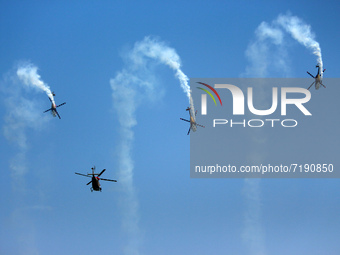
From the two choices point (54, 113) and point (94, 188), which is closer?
point (94, 188)

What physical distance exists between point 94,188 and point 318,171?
3473 centimetres

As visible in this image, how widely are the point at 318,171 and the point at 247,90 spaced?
661 inches

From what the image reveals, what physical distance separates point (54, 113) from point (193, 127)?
2465 centimetres

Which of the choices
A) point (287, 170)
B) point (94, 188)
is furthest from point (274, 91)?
point (94, 188)

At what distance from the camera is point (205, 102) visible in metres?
121

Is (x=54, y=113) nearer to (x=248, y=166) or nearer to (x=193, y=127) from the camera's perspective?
(x=193, y=127)

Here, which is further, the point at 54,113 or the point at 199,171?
the point at 54,113

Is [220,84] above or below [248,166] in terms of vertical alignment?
above

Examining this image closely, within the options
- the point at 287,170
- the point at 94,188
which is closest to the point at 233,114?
the point at 287,170

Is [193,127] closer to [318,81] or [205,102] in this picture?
[205,102]

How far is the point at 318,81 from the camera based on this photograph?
395 ft

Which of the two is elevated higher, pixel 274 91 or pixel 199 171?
pixel 274 91

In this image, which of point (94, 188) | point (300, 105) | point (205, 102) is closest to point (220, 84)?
point (205, 102)

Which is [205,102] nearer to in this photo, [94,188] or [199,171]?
[199,171]
